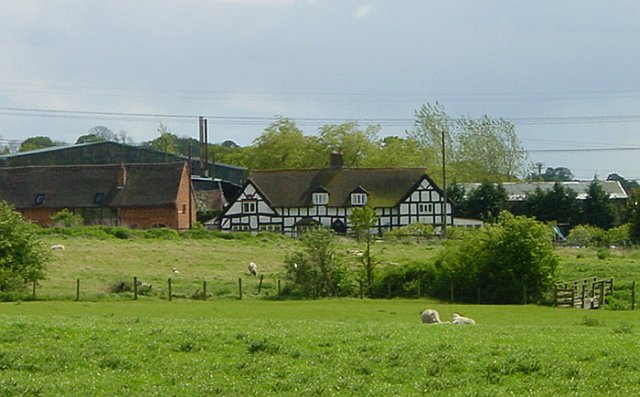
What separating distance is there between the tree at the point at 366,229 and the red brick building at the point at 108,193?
3031cm

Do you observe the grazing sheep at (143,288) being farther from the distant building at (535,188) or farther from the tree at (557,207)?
the distant building at (535,188)

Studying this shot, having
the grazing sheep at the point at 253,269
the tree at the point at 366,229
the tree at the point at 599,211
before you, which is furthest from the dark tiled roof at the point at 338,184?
the grazing sheep at the point at 253,269

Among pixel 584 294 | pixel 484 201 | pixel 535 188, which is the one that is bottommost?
pixel 584 294

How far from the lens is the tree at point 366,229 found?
188ft

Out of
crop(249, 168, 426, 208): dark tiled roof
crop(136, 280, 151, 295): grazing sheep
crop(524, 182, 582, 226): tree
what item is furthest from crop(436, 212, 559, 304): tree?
crop(524, 182, 582, 226): tree

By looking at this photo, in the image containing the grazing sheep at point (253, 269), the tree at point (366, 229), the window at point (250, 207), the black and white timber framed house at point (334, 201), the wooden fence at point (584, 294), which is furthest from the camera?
the window at point (250, 207)

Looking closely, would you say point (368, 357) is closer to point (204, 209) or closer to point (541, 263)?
point (541, 263)

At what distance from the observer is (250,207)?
10562 centimetres

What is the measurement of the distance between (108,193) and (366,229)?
44.7 meters

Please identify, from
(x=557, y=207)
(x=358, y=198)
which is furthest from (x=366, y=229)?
(x=557, y=207)

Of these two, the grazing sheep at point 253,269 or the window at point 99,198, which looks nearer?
the grazing sheep at point 253,269

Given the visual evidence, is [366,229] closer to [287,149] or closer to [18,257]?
[18,257]

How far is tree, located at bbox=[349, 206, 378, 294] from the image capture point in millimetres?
57281

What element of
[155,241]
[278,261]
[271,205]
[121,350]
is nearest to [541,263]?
[278,261]
